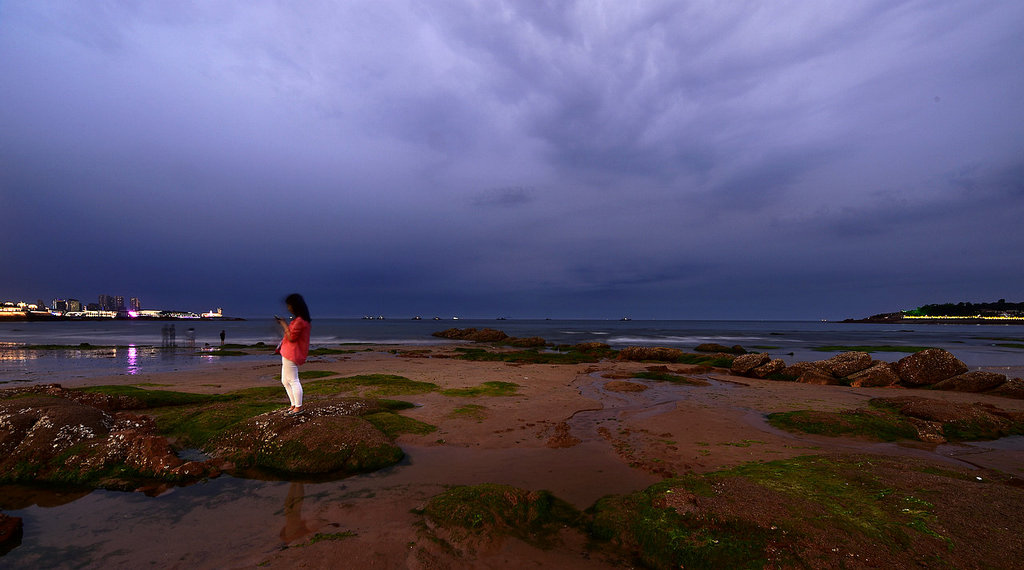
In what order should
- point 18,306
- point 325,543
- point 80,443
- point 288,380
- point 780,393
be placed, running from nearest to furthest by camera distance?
point 325,543, point 80,443, point 288,380, point 780,393, point 18,306

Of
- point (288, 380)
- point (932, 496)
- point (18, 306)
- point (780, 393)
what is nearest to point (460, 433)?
point (288, 380)

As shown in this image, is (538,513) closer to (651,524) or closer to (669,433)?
(651,524)

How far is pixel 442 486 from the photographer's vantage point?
656cm

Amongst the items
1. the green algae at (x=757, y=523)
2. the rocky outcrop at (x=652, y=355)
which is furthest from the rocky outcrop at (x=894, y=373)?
the green algae at (x=757, y=523)

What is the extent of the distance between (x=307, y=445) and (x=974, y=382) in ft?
81.6

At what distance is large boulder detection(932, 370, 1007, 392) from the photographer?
53.0ft

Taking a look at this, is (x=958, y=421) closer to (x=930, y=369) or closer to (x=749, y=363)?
(x=930, y=369)

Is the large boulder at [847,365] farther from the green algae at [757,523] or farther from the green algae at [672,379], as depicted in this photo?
the green algae at [757,523]

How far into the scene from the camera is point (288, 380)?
8.59 meters

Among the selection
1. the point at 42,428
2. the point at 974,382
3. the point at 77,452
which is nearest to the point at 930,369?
the point at 974,382

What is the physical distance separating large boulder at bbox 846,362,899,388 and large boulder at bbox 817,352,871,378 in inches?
49.1

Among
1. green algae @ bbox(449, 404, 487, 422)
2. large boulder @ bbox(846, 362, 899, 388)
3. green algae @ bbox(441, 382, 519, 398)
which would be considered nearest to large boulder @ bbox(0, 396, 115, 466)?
green algae @ bbox(449, 404, 487, 422)

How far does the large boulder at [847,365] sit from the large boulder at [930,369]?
1898 mm

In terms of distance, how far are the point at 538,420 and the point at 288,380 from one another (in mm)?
6308
